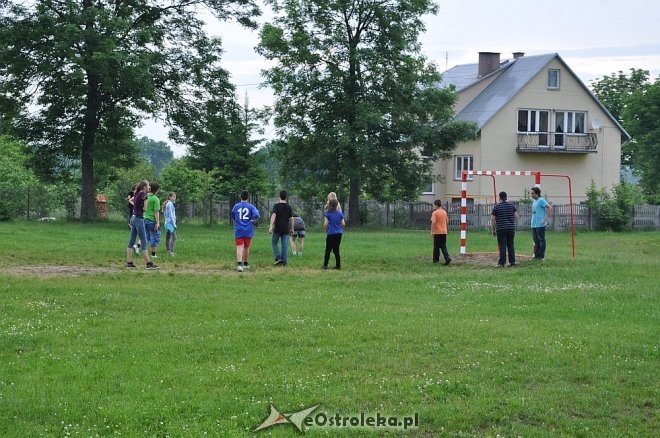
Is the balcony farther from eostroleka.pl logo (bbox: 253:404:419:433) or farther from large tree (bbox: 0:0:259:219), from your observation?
eostroleka.pl logo (bbox: 253:404:419:433)

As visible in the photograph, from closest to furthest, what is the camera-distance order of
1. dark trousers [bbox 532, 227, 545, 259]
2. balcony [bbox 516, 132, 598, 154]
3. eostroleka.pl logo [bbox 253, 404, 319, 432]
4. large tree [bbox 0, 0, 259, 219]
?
eostroleka.pl logo [bbox 253, 404, 319, 432] → dark trousers [bbox 532, 227, 545, 259] → large tree [bbox 0, 0, 259, 219] → balcony [bbox 516, 132, 598, 154]

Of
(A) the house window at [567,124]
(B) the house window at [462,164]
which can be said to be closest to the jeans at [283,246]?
(B) the house window at [462,164]

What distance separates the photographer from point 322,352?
994cm

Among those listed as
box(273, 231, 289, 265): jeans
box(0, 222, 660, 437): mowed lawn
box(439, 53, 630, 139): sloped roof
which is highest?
box(439, 53, 630, 139): sloped roof

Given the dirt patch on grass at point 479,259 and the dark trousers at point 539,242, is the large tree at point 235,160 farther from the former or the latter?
the dark trousers at point 539,242

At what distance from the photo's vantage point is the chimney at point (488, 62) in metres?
64.5

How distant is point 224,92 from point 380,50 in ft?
27.0

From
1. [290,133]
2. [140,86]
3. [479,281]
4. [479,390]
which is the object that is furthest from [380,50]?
[479,390]

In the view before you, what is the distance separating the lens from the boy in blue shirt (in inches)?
888

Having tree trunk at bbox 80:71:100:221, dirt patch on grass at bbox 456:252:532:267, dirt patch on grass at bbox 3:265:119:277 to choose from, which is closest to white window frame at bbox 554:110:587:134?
tree trunk at bbox 80:71:100:221

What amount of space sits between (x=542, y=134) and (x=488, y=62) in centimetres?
898

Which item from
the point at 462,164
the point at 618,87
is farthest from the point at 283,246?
the point at 618,87

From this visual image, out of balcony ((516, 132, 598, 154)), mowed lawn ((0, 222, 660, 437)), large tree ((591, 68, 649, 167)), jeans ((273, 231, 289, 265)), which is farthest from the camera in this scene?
large tree ((591, 68, 649, 167))

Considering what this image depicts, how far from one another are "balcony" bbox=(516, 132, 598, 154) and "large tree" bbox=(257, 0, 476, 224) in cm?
1411
